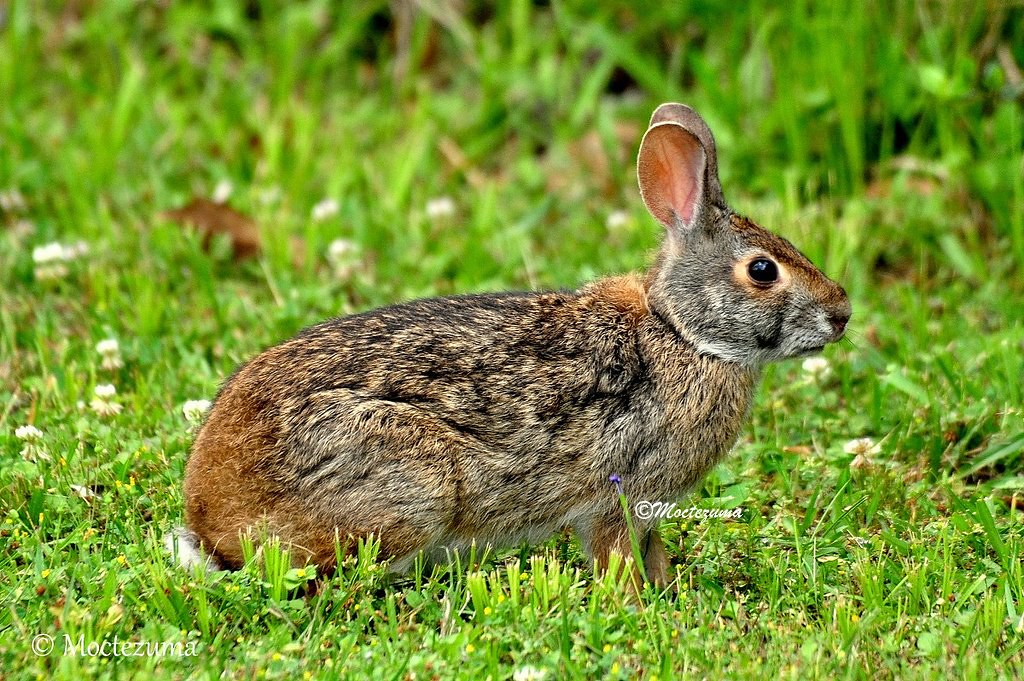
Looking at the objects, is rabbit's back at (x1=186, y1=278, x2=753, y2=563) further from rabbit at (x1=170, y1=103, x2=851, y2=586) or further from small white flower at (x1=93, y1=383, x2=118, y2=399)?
small white flower at (x1=93, y1=383, x2=118, y2=399)

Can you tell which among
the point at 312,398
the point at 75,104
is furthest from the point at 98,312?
the point at 75,104

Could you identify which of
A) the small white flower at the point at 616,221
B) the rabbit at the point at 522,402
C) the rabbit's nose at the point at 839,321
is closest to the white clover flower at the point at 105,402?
the rabbit at the point at 522,402

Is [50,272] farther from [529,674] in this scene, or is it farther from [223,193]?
[529,674]

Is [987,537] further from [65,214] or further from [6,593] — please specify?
[65,214]

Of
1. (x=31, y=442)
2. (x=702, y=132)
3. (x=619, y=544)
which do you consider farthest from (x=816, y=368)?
(x=31, y=442)

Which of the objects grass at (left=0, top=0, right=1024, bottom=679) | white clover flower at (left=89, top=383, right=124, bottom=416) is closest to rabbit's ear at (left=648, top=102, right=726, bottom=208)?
grass at (left=0, top=0, right=1024, bottom=679)
